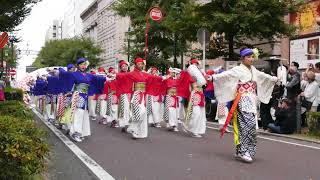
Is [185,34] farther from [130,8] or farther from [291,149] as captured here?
[291,149]

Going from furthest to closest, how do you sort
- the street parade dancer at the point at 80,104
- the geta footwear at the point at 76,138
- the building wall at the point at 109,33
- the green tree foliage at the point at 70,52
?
1. the building wall at the point at 109,33
2. the green tree foliage at the point at 70,52
3. the street parade dancer at the point at 80,104
4. the geta footwear at the point at 76,138

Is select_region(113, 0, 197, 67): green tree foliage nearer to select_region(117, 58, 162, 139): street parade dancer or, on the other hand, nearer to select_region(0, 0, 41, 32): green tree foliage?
select_region(0, 0, 41, 32): green tree foliage

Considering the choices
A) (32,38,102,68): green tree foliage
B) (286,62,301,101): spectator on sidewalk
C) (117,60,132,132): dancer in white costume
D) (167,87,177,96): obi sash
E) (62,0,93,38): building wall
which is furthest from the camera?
(62,0,93,38): building wall

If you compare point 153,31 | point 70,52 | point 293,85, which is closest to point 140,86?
point 293,85

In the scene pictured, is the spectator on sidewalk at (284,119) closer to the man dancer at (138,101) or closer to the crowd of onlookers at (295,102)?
the crowd of onlookers at (295,102)

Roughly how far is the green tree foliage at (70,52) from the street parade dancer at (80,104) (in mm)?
56165

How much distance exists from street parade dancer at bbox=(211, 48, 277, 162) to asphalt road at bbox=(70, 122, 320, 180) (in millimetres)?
289

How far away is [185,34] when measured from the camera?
24359mm

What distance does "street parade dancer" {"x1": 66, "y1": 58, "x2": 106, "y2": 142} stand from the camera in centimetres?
1276

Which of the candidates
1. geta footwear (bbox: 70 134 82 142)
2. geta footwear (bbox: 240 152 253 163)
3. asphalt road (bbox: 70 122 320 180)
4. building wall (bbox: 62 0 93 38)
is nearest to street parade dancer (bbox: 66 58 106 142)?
geta footwear (bbox: 70 134 82 142)

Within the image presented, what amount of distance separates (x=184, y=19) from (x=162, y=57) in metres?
10.5

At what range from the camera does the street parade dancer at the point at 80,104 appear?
41.9 feet

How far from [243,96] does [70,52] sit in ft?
218

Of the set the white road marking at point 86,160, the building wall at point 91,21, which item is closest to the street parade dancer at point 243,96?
the white road marking at point 86,160
